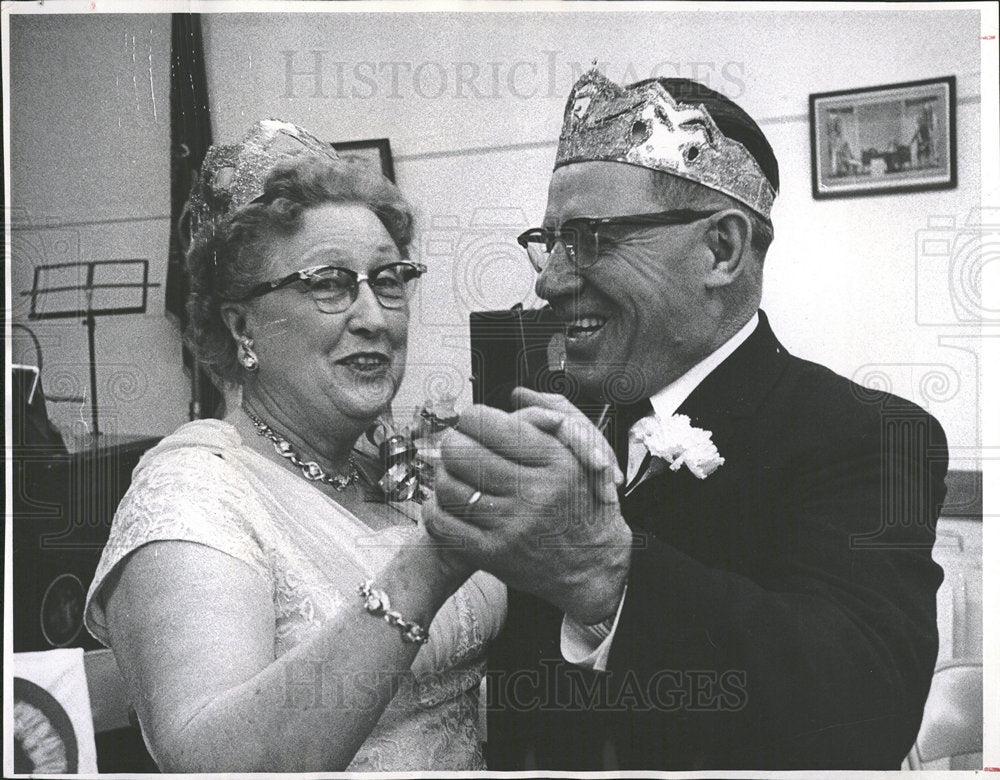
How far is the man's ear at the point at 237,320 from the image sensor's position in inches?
102

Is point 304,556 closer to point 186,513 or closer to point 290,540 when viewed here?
point 290,540

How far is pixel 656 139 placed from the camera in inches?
100.0

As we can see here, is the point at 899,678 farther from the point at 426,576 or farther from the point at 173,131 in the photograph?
the point at 173,131

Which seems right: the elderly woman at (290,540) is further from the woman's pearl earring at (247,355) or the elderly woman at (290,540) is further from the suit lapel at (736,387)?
the suit lapel at (736,387)

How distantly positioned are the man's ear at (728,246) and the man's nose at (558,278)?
1.03 ft

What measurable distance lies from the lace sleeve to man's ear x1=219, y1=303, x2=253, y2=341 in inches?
11.3

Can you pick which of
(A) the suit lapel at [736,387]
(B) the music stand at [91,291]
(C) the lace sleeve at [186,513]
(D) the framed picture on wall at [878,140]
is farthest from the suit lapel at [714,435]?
(B) the music stand at [91,291]

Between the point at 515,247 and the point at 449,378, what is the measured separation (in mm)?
360

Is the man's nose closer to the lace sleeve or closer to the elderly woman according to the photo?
the elderly woman

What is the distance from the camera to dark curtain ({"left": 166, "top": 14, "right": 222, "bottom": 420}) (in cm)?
265

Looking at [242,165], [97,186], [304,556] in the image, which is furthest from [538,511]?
[97,186]

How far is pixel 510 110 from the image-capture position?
8.89ft

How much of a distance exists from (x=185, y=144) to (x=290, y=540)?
103cm

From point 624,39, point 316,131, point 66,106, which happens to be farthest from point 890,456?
point 66,106
